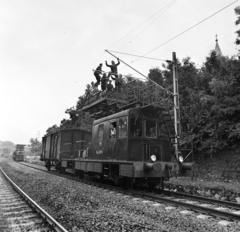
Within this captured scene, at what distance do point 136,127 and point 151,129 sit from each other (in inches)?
29.2

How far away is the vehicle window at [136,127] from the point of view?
867cm

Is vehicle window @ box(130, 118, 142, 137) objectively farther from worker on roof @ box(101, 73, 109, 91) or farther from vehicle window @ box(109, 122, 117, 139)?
worker on roof @ box(101, 73, 109, 91)

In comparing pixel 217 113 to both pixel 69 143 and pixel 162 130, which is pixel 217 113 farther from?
pixel 69 143

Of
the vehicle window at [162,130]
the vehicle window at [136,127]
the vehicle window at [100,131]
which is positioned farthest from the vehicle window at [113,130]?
the vehicle window at [162,130]

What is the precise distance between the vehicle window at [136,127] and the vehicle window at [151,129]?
332 millimetres

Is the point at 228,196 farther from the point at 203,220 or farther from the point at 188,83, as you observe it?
the point at 188,83

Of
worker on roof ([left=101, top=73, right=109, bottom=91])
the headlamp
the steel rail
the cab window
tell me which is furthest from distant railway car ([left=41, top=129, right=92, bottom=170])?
the steel rail

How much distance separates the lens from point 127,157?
8.42 metres

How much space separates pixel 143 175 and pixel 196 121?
8928mm

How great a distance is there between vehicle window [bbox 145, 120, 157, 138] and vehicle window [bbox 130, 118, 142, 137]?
33cm

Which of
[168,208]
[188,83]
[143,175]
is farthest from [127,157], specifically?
[188,83]

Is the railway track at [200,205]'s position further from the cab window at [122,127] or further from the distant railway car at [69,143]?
the distant railway car at [69,143]

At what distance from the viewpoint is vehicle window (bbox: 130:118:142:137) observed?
8.67 m

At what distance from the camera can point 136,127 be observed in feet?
Result: 28.9
